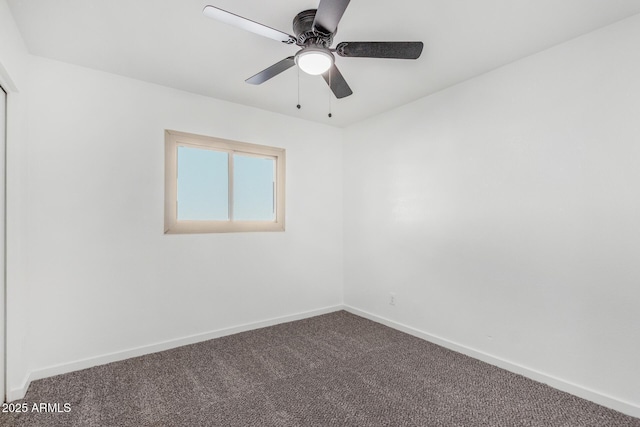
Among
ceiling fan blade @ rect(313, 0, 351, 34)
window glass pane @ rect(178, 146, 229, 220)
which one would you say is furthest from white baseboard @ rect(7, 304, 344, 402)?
ceiling fan blade @ rect(313, 0, 351, 34)

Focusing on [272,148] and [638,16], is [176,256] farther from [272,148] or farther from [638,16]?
[638,16]

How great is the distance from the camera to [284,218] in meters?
3.76

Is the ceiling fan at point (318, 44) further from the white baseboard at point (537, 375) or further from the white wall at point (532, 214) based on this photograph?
the white baseboard at point (537, 375)

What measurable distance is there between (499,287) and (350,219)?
197cm

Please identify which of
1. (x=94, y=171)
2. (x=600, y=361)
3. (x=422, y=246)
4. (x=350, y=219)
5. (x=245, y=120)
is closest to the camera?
(x=600, y=361)

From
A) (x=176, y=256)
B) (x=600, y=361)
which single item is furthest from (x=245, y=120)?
(x=600, y=361)

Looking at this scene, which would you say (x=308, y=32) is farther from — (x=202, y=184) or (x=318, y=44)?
(x=202, y=184)

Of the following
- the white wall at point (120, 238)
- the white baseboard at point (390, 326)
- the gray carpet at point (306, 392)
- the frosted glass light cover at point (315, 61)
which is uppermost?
the frosted glass light cover at point (315, 61)

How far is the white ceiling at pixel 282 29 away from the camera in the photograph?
1.88 metres

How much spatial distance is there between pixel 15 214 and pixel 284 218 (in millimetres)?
2318

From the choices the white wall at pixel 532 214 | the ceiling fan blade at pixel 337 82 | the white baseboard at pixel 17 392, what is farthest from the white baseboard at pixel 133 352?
the ceiling fan blade at pixel 337 82

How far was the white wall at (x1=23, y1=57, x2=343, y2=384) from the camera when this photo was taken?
2.42m

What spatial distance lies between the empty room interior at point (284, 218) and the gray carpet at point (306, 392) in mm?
19

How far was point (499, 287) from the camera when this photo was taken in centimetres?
262
